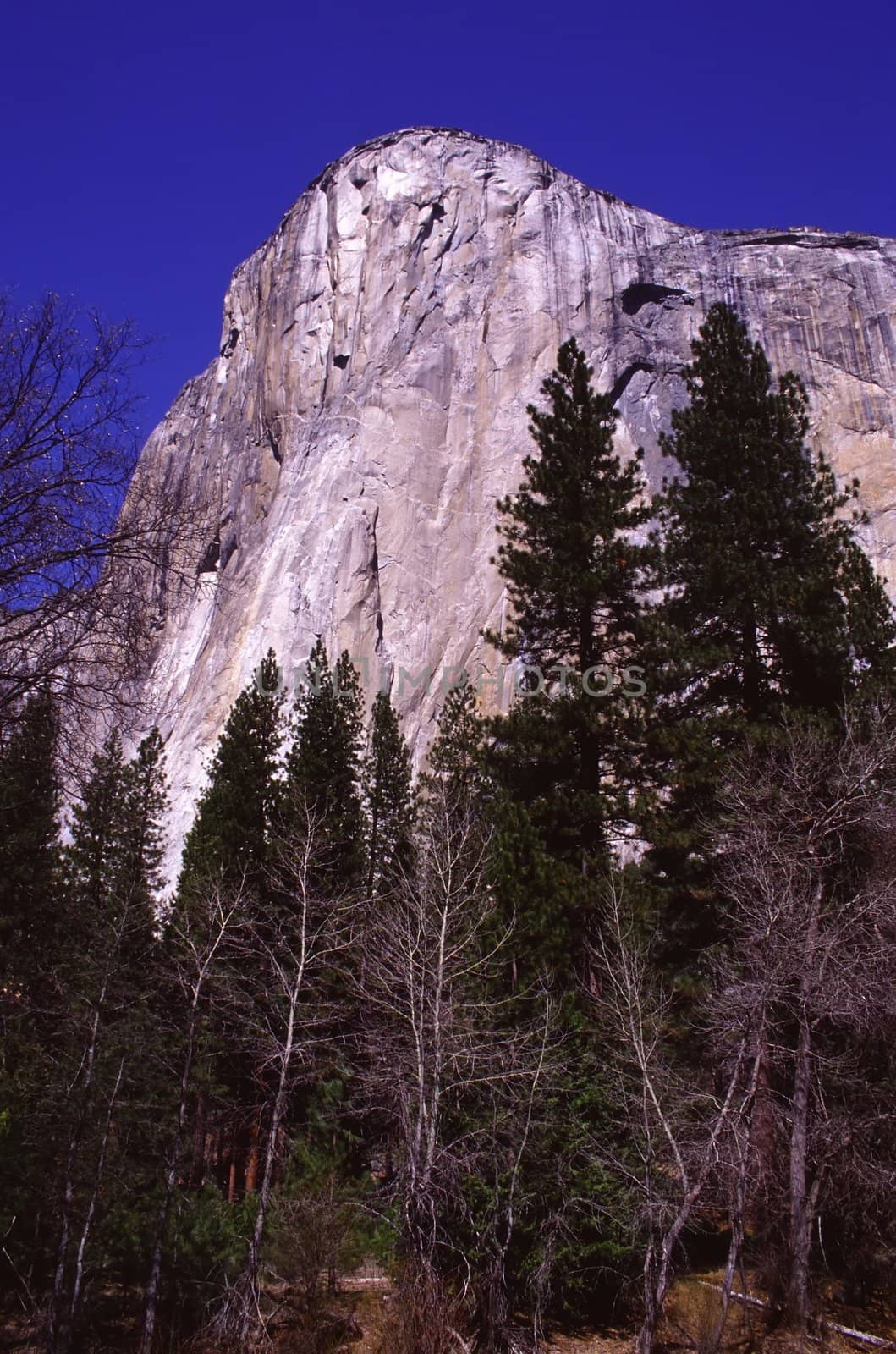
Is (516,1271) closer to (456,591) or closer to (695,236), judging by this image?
(456,591)

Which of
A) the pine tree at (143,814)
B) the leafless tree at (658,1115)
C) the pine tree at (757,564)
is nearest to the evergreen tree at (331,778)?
the pine tree at (143,814)

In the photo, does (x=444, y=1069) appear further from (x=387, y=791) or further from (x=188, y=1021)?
(x=387, y=791)

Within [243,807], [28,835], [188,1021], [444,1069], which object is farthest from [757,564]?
[28,835]

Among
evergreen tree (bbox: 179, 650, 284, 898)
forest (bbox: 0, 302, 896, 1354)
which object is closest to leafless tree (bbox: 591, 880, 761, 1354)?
forest (bbox: 0, 302, 896, 1354)

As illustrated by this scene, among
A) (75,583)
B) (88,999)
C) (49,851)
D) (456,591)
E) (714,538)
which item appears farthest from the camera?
(456,591)

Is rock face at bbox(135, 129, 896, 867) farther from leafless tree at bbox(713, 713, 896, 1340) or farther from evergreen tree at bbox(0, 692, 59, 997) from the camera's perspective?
leafless tree at bbox(713, 713, 896, 1340)

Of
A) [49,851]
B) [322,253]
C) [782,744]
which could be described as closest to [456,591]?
[322,253]
